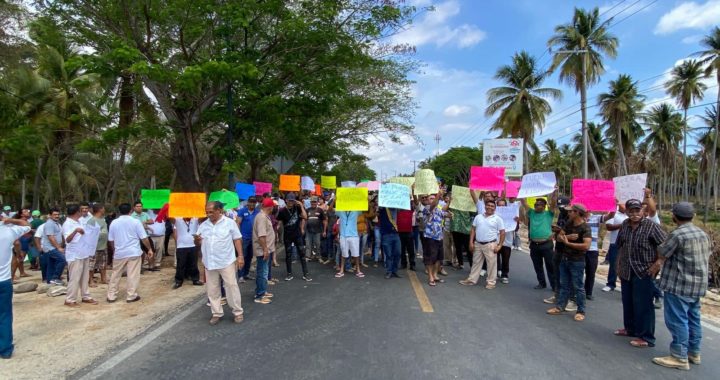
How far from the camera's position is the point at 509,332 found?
5.30 meters

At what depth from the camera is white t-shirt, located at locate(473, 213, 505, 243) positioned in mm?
8000

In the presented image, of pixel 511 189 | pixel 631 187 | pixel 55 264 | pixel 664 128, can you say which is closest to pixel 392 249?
pixel 511 189

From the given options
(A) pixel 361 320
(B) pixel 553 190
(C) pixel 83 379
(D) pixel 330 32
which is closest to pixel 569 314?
(B) pixel 553 190

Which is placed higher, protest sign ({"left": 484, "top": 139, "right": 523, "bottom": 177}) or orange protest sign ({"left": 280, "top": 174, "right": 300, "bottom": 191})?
protest sign ({"left": 484, "top": 139, "right": 523, "bottom": 177})

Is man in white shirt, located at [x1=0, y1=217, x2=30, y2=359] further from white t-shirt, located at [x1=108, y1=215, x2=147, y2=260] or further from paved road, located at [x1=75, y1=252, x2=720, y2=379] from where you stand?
white t-shirt, located at [x1=108, y1=215, x2=147, y2=260]

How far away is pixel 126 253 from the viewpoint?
7.06m

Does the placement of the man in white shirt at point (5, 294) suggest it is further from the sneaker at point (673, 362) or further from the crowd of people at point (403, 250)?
the sneaker at point (673, 362)

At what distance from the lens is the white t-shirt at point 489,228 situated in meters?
8.00

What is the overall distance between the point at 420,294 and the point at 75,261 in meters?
Answer: 5.70

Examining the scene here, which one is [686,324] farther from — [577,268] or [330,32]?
[330,32]

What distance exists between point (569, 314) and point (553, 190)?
2.53 meters

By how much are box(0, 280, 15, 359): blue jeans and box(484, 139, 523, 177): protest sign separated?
17.5 meters

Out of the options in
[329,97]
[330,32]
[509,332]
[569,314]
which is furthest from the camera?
[329,97]

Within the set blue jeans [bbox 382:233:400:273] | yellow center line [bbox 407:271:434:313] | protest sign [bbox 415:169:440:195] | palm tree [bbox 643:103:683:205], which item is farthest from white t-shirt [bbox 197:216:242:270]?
palm tree [bbox 643:103:683:205]
